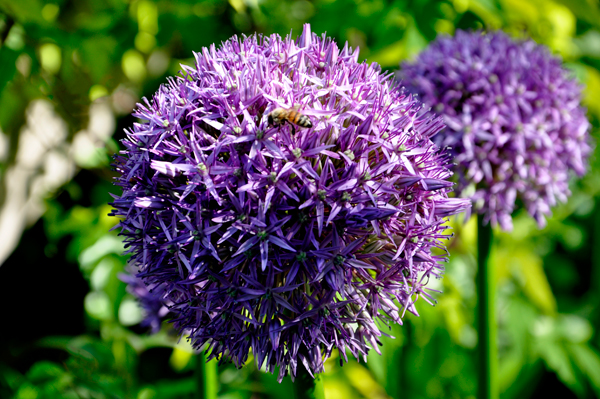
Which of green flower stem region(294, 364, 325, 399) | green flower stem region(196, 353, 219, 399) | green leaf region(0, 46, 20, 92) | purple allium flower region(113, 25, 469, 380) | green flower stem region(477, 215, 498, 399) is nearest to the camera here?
purple allium flower region(113, 25, 469, 380)

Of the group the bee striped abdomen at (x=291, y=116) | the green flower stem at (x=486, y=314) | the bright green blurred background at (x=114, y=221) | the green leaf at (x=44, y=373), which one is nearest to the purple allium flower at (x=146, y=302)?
the bright green blurred background at (x=114, y=221)

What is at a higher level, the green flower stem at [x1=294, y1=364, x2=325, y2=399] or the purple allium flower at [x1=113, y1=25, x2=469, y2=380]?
the purple allium flower at [x1=113, y1=25, x2=469, y2=380]

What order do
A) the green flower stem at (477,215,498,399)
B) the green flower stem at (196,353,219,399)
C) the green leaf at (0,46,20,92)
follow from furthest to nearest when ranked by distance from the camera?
the green flower stem at (477,215,498,399) < the green leaf at (0,46,20,92) < the green flower stem at (196,353,219,399)

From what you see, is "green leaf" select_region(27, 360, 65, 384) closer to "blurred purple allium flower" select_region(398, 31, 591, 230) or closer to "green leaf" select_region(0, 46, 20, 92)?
"green leaf" select_region(0, 46, 20, 92)

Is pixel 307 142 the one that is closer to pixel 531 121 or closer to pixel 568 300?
pixel 531 121

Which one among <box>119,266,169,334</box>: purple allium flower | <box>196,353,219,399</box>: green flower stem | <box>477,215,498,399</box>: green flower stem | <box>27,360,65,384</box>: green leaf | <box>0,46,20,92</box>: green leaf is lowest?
<box>27,360,65,384</box>: green leaf

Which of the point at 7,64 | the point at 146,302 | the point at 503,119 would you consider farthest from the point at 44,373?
the point at 503,119

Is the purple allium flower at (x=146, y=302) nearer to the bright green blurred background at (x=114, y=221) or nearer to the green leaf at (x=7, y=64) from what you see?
the bright green blurred background at (x=114, y=221)

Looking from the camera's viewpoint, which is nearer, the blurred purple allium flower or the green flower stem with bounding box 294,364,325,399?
the green flower stem with bounding box 294,364,325,399

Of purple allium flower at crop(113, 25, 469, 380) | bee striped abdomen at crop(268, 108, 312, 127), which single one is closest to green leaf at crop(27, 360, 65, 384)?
purple allium flower at crop(113, 25, 469, 380)
